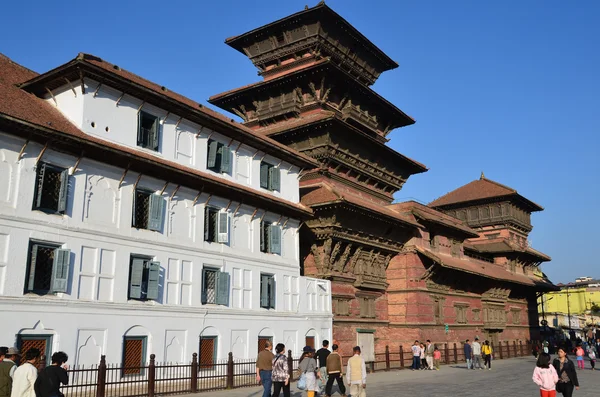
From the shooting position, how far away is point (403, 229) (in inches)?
1325

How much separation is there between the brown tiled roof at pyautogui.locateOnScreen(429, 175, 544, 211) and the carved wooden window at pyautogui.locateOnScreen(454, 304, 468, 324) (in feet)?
73.4

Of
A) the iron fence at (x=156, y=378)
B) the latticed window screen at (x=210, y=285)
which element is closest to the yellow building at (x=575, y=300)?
the iron fence at (x=156, y=378)

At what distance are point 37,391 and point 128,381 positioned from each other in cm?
741

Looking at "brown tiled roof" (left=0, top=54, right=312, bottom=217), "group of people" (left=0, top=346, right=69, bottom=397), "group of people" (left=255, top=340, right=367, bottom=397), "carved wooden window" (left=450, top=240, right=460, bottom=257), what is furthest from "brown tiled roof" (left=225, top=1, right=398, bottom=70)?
"group of people" (left=0, top=346, right=69, bottom=397)

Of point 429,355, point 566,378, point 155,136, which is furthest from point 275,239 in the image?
point 566,378

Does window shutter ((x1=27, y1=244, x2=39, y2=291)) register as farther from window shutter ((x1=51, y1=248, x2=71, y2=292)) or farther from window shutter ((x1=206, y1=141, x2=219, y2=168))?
window shutter ((x1=206, y1=141, x2=219, y2=168))

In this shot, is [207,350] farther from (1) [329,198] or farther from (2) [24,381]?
(2) [24,381]

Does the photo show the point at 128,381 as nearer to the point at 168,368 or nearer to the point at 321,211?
the point at 168,368

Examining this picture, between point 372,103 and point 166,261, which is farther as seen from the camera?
point 372,103

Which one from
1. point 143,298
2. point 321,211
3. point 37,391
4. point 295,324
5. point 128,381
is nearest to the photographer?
point 37,391

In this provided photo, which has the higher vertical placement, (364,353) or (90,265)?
(90,265)

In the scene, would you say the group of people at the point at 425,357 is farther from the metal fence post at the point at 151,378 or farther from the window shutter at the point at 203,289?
the metal fence post at the point at 151,378

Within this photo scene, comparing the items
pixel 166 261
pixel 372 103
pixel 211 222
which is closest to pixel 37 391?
pixel 166 261

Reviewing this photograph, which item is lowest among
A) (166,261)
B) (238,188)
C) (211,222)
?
(166,261)
